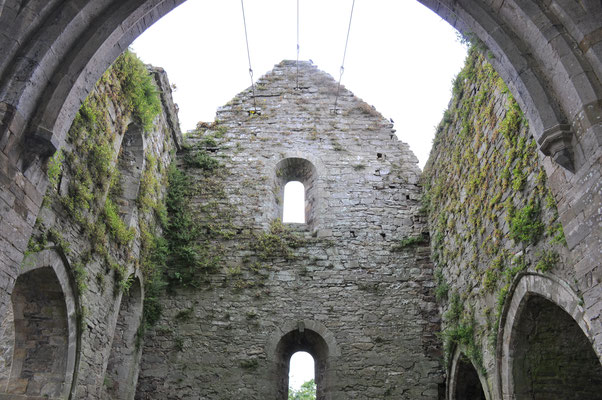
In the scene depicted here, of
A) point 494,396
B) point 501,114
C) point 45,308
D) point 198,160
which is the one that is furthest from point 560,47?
point 198,160

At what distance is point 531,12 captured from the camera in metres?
4.51

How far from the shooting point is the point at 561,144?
13.5ft

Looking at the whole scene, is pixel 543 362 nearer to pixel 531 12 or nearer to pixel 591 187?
pixel 591 187

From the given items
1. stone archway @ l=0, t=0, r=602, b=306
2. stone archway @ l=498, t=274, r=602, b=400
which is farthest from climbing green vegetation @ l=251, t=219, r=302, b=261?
stone archway @ l=0, t=0, r=602, b=306

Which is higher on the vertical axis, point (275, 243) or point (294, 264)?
point (275, 243)

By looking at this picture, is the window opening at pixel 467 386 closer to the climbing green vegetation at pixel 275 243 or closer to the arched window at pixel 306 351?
the arched window at pixel 306 351

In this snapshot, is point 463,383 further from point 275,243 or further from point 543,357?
point 275,243

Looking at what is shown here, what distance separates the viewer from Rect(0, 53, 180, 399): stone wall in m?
6.22

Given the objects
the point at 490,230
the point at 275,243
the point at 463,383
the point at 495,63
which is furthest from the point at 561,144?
the point at 275,243

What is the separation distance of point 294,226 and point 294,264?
969 mm

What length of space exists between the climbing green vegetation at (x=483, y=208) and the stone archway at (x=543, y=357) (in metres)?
0.34

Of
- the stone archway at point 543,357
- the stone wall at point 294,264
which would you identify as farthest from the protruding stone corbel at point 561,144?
the stone wall at point 294,264

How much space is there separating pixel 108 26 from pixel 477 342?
20.1 feet

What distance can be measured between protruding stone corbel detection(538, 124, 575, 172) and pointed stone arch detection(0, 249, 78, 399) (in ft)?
17.8
